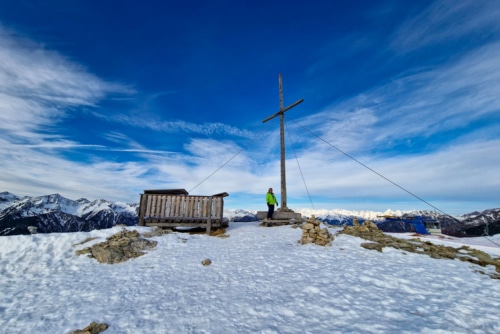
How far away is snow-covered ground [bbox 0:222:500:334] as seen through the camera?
17.8 ft

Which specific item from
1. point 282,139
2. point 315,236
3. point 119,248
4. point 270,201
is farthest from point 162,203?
point 282,139

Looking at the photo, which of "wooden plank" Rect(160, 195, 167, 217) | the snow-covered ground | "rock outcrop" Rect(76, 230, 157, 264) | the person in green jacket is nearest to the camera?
the snow-covered ground

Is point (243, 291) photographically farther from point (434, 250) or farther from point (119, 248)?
point (434, 250)

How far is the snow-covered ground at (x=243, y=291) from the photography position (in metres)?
5.44

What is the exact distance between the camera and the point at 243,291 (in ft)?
24.0

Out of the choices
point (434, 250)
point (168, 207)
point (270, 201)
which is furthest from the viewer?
point (270, 201)

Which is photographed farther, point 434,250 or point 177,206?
point 177,206

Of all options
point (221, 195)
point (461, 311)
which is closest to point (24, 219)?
point (221, 195)

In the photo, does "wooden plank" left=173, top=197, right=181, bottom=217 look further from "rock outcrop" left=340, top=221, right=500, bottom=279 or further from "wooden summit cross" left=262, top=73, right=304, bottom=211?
"rock outcrop" left=340, top=221, right=500, bottom=279

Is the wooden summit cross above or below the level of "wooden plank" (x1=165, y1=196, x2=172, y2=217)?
above

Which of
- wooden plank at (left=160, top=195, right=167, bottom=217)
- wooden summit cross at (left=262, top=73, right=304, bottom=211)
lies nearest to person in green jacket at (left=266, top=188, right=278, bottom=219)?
wooden summit cross at (left=262, top=73, right=304, bottom=211)

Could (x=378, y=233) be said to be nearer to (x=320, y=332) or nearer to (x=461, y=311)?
(x=461, y=311)

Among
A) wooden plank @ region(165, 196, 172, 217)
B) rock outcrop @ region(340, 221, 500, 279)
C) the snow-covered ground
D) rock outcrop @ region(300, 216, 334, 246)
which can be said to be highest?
wooden plank @ region(165, 196, 172, 217)

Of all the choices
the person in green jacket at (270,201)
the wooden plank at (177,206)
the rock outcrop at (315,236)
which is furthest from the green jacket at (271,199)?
the wooden plank at (177,206)
